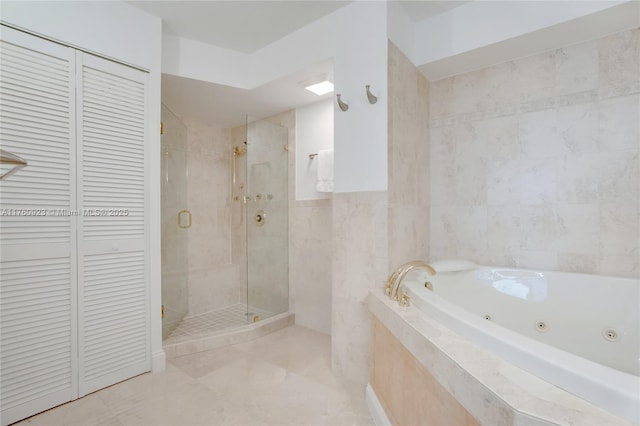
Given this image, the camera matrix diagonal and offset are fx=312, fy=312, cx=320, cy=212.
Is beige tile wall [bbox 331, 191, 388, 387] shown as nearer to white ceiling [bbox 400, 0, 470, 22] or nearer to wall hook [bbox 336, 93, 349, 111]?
wall hook [bbox 336, 93, 349, 111]

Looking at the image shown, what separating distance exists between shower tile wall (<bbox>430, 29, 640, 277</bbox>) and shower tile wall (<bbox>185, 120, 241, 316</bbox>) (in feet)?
7.79

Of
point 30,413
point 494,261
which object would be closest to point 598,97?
point 494,261

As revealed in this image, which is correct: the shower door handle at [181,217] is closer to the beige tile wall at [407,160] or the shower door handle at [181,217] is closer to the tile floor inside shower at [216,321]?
the tile floor inside shower at [216,321]

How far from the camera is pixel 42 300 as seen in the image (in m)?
1.72

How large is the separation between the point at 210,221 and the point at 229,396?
2.26 metres

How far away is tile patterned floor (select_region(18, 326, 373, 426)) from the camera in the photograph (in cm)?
162

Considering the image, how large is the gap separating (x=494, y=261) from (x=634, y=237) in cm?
71

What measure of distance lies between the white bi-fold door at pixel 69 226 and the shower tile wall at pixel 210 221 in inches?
53.1

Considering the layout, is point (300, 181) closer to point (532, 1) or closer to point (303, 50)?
point (303, 50)

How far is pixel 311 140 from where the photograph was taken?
3031mm

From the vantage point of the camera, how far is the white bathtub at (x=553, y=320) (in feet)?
2.39

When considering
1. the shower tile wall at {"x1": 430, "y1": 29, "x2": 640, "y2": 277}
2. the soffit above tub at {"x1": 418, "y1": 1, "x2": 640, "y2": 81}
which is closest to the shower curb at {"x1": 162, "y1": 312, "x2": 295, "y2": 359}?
the shower tile wall at {"x1": 430, "y1": 29, "x2": 640, "y2": 277}

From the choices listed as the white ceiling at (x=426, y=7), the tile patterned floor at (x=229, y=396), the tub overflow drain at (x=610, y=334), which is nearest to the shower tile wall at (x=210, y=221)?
the tile patterned floor at (x=229, y=396)

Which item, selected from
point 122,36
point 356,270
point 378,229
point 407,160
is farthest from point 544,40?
point 122,36
